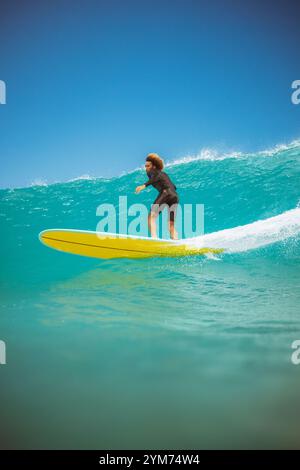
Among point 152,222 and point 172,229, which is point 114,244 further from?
point 172,229

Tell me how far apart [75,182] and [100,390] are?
445 cm

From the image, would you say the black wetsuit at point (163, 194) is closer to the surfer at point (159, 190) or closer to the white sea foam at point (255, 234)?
the surfer at point (159, 190)

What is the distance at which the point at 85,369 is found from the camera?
2.18 meters

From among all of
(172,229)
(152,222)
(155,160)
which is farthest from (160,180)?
(172,229)

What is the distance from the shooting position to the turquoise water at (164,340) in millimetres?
1720

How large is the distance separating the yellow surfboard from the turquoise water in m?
0.20

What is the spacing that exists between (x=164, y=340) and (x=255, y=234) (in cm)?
241

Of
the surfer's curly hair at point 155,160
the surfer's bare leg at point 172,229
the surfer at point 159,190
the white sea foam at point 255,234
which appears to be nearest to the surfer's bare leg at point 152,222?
the surfer at point 159,190

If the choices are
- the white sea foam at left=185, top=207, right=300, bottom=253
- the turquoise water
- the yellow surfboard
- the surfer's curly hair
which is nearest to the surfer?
the surfer's curly hair

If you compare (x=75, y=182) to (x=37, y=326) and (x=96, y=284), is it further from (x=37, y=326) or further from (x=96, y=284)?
(x=37, y=326)

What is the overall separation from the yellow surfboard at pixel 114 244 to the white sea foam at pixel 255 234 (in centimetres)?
16

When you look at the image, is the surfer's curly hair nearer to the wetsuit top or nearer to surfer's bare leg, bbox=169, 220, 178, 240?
the wetsuit top

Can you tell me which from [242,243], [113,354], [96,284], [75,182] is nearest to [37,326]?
[113,354]

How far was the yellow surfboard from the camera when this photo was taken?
3619 mm
